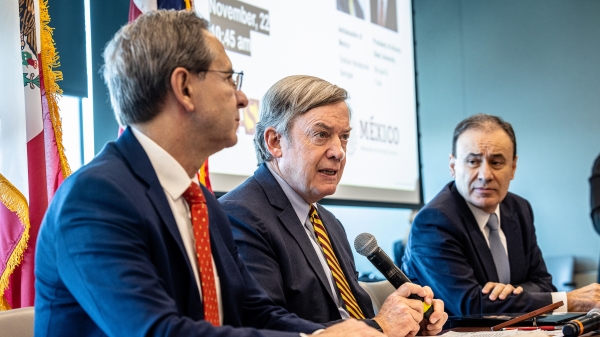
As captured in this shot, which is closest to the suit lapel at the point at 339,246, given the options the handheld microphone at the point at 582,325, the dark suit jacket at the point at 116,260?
the handheld microphone at the point at 582,325

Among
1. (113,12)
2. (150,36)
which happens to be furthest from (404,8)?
(150,36)

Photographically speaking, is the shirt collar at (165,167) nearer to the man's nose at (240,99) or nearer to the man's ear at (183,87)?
the man's ear at (183,87)

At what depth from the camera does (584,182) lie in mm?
7000

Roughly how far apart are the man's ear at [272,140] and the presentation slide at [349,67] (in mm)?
1241

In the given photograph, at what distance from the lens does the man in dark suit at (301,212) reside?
207cm

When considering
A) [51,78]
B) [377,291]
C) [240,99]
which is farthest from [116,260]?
[377,291]

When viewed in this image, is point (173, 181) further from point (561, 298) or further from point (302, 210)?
point (561, 298)

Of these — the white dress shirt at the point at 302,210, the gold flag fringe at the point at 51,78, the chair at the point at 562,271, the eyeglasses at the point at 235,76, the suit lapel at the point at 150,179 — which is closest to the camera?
the suit lapel at the point at 150,179

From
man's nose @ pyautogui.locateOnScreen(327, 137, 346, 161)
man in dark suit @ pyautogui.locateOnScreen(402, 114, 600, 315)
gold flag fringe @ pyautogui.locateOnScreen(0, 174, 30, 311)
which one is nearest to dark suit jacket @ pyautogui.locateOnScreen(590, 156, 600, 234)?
man in dark suit @ pyautogui.locateOnScreen(402, 114, 600, 315)

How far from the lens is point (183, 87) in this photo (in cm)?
152

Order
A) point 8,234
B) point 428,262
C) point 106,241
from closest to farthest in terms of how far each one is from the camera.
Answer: point 106,241 → point 8,234 → point 428,262

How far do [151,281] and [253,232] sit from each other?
2.65ft

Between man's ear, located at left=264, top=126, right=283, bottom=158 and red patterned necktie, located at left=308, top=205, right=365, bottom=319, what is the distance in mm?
232

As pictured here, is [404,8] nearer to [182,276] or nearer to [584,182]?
[584,182]
